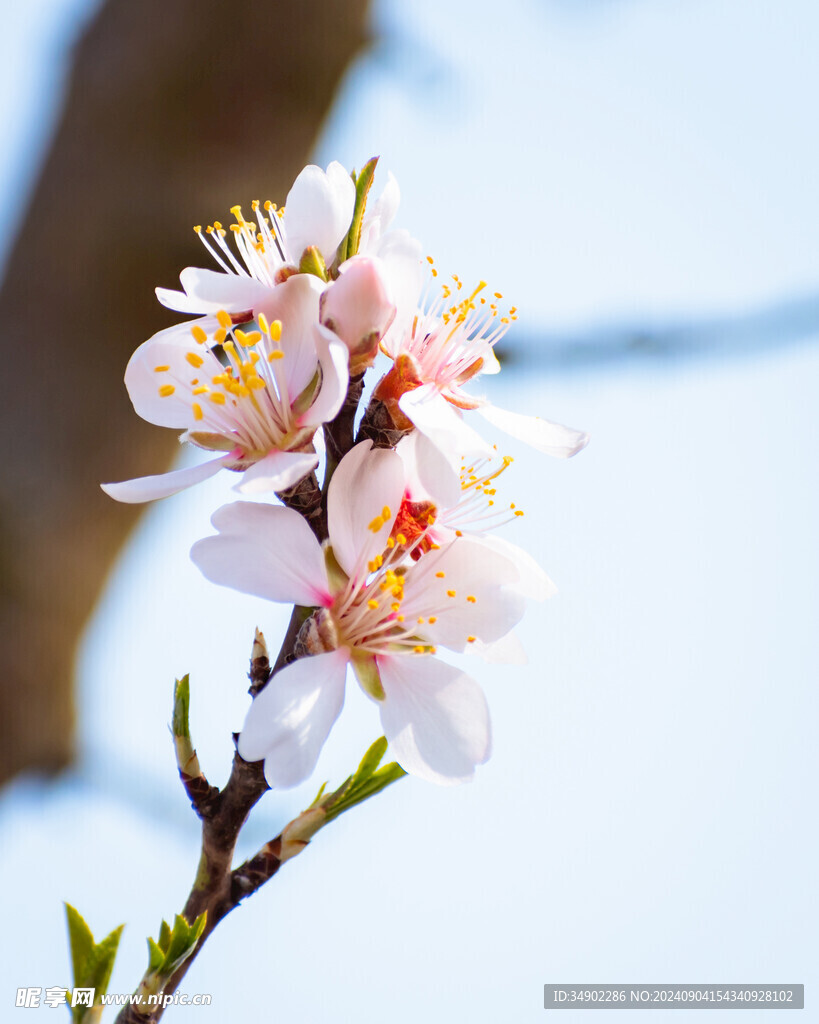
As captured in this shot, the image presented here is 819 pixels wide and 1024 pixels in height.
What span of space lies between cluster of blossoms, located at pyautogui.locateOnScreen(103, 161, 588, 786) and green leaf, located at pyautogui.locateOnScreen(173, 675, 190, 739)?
0.26ft

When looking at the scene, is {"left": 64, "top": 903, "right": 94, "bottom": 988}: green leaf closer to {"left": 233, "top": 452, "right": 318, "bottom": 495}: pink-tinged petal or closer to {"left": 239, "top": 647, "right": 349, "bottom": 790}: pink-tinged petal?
{"left": 239, "top": 647, "right": 349, "bottom": 790}: pink-tinged petal

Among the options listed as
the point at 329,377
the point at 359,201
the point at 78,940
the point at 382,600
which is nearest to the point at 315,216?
the point at 359,201

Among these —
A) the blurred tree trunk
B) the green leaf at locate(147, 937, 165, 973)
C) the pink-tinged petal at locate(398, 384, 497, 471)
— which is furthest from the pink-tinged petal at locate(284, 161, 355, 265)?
the blurred tree trunk

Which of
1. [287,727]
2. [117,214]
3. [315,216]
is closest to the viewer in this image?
[287,727]

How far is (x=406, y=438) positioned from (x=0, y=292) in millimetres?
1007

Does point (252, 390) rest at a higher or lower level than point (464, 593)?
higher

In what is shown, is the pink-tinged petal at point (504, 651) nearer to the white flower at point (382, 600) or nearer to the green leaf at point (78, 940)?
the white flower at point (382, 600)

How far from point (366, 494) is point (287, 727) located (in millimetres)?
147

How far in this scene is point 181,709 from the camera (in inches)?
22.4

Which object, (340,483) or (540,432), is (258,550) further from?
(540,432)

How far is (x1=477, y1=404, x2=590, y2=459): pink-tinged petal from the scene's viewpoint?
2.01 ft

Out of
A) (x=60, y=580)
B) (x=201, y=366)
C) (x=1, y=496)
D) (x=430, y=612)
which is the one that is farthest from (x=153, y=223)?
(x=430, y=612)

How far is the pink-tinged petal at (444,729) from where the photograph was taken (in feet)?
1.79

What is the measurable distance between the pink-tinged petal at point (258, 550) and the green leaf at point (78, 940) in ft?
0.82
